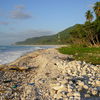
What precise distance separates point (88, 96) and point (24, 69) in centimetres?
609

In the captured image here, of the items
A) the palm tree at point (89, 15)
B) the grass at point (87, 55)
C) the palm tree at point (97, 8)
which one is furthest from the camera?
the palm tree at point (89, 15)

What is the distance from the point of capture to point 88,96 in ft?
16.8

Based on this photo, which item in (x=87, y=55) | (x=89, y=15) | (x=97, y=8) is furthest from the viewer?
(x=89, y=15)

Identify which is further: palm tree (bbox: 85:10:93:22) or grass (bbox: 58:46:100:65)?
palm tree (bbox: 85:10:93:22)

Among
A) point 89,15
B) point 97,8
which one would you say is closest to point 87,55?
point 97,8

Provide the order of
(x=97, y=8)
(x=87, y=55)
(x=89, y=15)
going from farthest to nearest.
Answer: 1. (x=89, y=15)
2. (x=97, y=8)
3. (x=87, y=55)

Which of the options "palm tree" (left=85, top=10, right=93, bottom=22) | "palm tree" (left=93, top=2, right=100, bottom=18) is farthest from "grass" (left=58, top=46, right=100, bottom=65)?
"palm tree" (left=85, top=10, right=93, bottom=22)

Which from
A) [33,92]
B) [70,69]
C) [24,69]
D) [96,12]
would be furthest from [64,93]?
[96,12]

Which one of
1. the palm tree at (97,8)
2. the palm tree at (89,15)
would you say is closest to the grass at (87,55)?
the palm tree at (97,8)

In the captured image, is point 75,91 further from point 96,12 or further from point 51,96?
point 96,12

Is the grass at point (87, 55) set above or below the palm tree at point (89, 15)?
below

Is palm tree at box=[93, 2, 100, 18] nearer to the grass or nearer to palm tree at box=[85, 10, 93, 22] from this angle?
palm tree at box=[85, 10, 93, 22]

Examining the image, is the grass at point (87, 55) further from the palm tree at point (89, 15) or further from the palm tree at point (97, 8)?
the palm tree at point (89, 15)

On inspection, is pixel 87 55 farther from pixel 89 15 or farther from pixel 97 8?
pixel 89 15
